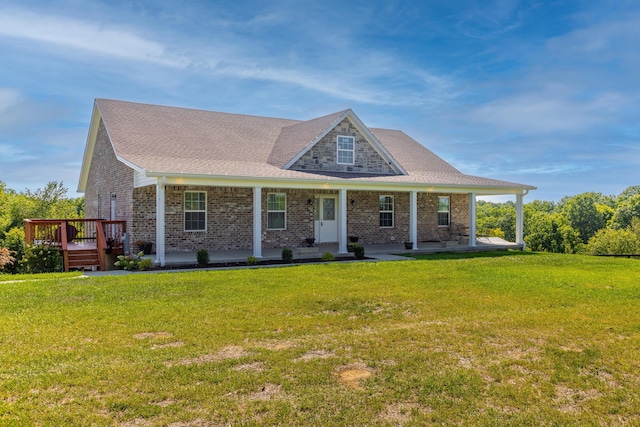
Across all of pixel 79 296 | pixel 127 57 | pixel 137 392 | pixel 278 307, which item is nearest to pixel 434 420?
pixel 137 392

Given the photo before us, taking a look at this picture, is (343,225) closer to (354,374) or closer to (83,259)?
(83,259)

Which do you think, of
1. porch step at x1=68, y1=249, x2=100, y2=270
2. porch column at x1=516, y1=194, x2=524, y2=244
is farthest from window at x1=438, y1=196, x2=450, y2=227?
porch step at x1=68, y1=249, x2=100, y2=270

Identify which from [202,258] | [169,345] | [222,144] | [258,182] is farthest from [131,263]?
[169,345]

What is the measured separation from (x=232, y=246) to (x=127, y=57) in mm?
8006

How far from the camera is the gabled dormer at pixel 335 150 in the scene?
18766 mm

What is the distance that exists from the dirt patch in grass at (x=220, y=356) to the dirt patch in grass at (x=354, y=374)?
1258 millimetres

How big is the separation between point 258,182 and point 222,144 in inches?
178

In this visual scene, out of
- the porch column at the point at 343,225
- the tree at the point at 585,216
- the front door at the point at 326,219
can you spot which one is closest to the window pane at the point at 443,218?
the front door at the point at 326,219

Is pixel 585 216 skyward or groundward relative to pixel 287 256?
skyward

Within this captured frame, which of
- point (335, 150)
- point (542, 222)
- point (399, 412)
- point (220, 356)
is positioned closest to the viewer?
point (399, 412)

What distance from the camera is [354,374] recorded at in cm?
514

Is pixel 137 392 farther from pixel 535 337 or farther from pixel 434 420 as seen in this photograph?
pixel 535 337

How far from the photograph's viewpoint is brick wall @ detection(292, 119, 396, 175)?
18.9m

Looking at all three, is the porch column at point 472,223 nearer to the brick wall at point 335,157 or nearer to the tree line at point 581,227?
the brick wall at point 335,157
